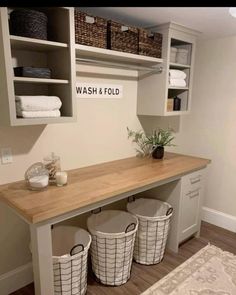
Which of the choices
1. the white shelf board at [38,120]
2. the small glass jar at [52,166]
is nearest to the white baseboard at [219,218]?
the small glass jar at [52,166]

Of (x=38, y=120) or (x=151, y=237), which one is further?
(x=151, y=237)

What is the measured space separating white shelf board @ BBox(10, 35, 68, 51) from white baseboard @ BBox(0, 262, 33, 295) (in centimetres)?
170

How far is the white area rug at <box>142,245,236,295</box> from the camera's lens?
76.9 inches

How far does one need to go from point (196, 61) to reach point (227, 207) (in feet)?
5.97

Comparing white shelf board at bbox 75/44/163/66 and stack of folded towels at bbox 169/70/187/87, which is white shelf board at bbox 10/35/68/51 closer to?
white shelf board at bbox 75/44/163/66

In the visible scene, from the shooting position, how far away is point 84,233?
1.95 meters

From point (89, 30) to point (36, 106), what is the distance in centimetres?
72

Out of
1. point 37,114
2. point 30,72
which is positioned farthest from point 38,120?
point 30,72

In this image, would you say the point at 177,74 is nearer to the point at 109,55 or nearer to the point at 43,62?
the point at 109,55

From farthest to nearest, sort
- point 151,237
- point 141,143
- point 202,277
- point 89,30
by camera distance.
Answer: point 141,143
point 151,237
point 202,277
point 89,30

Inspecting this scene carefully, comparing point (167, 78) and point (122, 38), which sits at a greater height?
point (122, 38)

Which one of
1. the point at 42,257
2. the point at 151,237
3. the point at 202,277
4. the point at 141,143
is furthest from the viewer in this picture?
the point at 141,143

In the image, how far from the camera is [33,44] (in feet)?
5.28

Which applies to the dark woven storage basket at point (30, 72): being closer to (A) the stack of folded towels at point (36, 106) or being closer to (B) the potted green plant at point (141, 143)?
(A) the stack of folded towels at point (36, 106)
